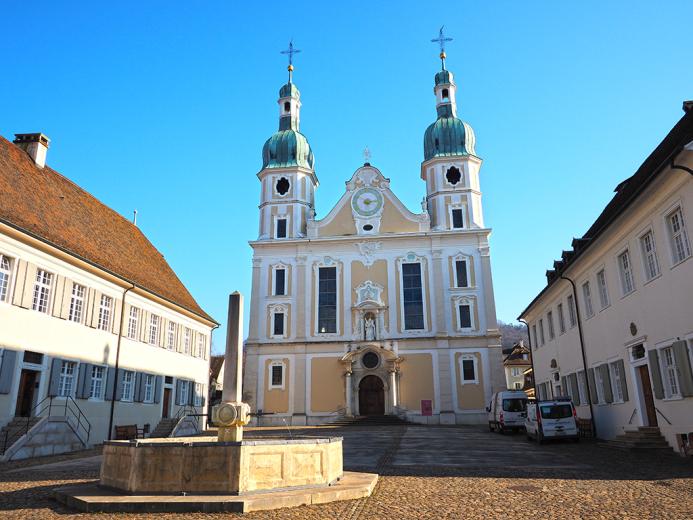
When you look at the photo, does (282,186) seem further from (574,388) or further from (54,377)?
(574,388)

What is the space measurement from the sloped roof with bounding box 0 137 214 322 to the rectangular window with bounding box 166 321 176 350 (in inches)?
44.8

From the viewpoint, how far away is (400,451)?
59.4 ft

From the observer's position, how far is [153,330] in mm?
26688

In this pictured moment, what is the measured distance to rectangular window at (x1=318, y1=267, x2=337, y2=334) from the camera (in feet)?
133

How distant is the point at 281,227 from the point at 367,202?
21.8ft

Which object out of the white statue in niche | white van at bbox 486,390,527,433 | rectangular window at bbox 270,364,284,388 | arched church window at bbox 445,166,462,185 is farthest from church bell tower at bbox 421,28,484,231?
white van at bbox 486,390,527,433

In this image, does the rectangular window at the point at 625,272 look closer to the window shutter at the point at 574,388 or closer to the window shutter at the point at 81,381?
the window shutter at the point at 574,388

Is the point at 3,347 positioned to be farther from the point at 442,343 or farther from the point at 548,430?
the point at 442,343

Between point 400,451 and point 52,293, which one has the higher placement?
point 52,293

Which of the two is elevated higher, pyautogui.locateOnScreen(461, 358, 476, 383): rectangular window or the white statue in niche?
the white statue in niche

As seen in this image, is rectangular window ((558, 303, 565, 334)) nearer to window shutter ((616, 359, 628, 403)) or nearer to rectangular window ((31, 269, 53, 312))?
window shutter ((616, 359, 628, 403))

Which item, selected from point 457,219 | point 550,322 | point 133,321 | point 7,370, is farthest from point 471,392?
point 7,370

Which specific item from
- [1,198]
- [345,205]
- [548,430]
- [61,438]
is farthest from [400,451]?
[345,205]

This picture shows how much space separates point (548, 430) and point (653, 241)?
7.63 m
